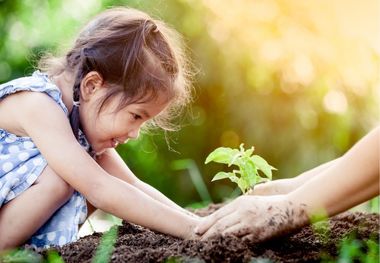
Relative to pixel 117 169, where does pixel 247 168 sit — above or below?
above

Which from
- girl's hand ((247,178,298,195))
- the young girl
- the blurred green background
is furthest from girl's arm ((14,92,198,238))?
the blurred green background

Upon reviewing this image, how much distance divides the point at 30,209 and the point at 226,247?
859mm

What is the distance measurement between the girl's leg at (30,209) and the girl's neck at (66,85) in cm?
34

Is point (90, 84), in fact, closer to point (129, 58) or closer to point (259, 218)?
point (129, 58)

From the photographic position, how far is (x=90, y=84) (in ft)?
8.53

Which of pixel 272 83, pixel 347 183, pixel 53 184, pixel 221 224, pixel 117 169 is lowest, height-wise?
pixel 272 83

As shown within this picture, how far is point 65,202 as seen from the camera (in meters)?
2.51

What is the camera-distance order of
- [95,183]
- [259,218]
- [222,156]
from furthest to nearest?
[95,183] → [222,156] → [259,218]

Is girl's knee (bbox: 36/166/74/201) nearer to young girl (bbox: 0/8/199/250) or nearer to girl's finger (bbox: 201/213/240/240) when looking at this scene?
young girl (bbox: 0/8/199/250)

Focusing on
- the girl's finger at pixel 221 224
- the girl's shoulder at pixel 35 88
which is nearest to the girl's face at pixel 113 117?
the girl's shoulder at pixel 35 88

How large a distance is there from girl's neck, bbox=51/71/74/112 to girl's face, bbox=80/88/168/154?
6cm

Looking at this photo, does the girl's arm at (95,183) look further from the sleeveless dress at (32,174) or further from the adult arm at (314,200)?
the adult arm at (314,200)

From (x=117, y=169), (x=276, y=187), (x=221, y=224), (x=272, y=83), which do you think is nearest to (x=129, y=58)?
(x=117, y=169)

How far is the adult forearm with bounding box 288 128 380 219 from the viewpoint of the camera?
175 centimetres
